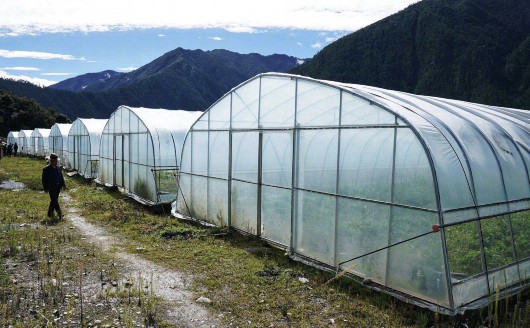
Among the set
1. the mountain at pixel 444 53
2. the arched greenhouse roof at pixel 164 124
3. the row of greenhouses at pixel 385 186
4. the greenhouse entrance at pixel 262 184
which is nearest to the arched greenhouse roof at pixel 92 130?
the arched greenhouse roof at pixel 164 124

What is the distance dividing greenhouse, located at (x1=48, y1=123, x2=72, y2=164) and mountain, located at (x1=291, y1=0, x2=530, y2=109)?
67151mm

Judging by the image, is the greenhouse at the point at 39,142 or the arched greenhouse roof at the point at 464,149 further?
the greenhouse at the point at 39,142

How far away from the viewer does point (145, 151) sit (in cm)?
1827

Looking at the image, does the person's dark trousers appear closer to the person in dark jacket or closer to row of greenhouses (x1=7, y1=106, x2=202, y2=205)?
the person in dark jacket

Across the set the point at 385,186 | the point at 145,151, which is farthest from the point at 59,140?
the point at 385,186

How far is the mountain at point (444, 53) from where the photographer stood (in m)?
78.2

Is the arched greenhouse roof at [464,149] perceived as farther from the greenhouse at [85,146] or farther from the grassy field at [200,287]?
the greenhouse at [85,146]

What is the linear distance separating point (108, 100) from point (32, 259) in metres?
Result: 142

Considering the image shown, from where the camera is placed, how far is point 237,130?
504 inches

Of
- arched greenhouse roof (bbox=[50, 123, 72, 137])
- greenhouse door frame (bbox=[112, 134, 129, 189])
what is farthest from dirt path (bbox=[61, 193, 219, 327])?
arched greenhouse roof (bbox=[50, 123, 72, 137])

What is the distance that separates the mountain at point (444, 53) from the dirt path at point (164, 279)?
74390 millimetres

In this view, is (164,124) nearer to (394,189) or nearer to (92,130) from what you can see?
(92,130)

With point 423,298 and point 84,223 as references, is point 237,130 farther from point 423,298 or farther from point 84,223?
point 423,298

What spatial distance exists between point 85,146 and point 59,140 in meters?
10.1
